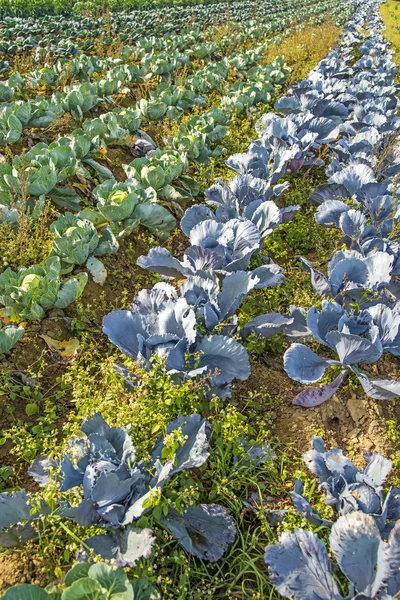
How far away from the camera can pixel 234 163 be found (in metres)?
4.60

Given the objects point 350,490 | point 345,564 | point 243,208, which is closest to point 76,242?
point 243,208

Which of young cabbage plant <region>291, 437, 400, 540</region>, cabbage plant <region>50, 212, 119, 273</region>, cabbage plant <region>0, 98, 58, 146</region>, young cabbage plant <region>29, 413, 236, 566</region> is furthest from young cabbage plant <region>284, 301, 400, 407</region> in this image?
cabbage plant <region>0, 98, 58, 146</region>

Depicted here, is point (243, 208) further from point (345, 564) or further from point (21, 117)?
point (345, 564)

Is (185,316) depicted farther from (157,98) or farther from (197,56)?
(197,56)

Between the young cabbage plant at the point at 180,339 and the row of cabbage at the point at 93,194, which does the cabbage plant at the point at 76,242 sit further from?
the young cabbage plant at the point at 180,339

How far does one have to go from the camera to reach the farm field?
197cm

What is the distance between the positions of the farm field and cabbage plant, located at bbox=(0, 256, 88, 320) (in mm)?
13

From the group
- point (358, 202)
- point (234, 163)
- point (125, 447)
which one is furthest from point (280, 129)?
point (125, 447)

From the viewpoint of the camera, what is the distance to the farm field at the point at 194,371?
1.97 metres

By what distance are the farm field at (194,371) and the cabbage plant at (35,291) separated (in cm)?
1

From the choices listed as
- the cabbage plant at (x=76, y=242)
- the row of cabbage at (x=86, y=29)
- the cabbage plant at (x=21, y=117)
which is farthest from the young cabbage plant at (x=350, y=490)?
the row of cabbage at (x=86, y=29)

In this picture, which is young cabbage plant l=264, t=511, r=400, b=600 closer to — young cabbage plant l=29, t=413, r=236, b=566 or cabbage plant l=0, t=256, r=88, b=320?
young cabbage plant l=29, t=413, r=236, b=566

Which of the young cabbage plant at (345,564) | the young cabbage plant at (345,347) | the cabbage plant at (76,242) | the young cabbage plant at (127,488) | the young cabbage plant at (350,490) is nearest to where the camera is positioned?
the young cabbage plant at (345,564)

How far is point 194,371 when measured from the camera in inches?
95.4
